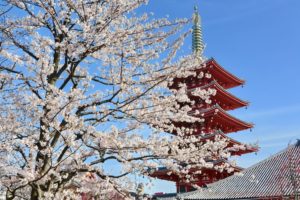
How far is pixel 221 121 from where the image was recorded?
26.3 meters

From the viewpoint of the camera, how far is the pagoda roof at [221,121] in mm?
24203

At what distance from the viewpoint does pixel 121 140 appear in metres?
6.61

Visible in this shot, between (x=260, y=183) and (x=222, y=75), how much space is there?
29.7 feet

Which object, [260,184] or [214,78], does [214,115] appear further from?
[260,184]

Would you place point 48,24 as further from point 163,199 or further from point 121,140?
point 163,199

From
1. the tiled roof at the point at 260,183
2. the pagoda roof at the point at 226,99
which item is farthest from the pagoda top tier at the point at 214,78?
the tiled roof at the point at 260,183

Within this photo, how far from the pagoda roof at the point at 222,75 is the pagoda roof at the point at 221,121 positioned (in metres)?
2.88

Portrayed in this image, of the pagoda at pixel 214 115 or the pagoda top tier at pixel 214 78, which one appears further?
the pagoda top tier at pixel 214 78

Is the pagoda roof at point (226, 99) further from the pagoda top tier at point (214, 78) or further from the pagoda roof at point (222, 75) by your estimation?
the pagoda roof at point (222, 75)

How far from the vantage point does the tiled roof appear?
20250 mm

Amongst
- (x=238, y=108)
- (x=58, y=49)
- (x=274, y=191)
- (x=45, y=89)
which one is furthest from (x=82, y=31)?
(x=238, y=108)

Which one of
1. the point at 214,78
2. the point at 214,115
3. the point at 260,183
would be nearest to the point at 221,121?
the point at 214,115

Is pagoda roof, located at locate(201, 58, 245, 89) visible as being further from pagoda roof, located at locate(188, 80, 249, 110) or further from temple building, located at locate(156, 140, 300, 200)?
temple building, located at locate(156, 140, 300, 200)

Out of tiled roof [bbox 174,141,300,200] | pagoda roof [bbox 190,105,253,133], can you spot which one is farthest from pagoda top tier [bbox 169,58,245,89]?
tiled roof [bbox 174,141,300,200]
